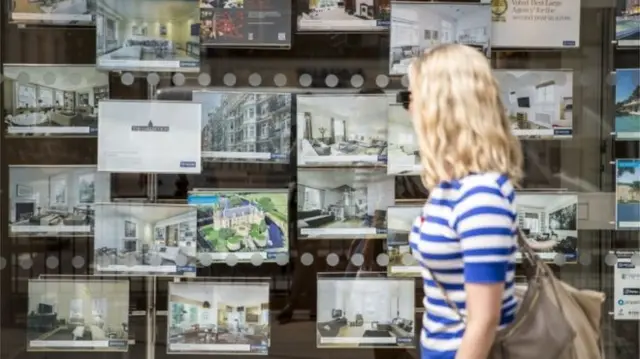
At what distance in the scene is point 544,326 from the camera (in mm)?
2623

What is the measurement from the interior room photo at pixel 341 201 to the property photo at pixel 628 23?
4.31 ft

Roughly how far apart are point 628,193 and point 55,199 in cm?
273

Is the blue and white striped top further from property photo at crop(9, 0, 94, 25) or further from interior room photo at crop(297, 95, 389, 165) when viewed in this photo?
property photo at crop(9, 0, 94, 25)

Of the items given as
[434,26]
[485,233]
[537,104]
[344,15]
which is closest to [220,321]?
[344,15]

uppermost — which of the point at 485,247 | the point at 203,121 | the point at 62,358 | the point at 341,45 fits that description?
the point at 341,45

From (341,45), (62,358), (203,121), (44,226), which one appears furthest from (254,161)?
(62,358)

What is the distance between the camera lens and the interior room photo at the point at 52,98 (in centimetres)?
445

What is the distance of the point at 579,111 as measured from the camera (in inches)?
178

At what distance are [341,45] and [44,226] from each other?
5.41ft

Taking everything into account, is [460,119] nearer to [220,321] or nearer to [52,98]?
[220,321]

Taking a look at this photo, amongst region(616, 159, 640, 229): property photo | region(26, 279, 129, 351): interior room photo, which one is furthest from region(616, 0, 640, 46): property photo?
region(26, 279, 129, 351): interior room photo

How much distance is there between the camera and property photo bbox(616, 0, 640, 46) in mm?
4527

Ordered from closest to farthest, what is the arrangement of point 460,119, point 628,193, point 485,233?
1. point 485,233
2. point 460,119
3. point 628,193

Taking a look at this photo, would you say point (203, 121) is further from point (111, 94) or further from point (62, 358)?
point (62, 358)
